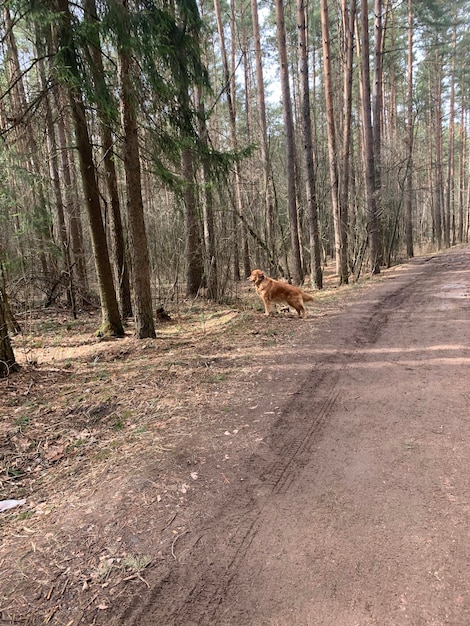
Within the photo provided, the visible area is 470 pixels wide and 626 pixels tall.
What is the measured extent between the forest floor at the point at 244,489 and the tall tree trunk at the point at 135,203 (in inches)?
64.5

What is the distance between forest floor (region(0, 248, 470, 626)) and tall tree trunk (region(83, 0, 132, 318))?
421 centimetres

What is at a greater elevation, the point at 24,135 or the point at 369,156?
the point at 369,156

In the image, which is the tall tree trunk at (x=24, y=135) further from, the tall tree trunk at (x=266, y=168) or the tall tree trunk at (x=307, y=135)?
the tall tree trunk at (x=307, y=135)

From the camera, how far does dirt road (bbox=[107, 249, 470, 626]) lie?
2.03 meters

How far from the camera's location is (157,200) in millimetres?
13812

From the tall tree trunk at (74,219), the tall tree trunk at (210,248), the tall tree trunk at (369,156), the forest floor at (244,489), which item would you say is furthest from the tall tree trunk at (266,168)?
the forest floor at (244,489)

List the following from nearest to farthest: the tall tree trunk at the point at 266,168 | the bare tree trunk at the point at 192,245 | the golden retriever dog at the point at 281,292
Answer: the golden retriever dog at the point at 281,292, the bare tree trunk at the point at 192,245, the tall tree trunk at the point at 266,168

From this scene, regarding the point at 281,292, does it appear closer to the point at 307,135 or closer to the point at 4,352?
the point at 4,352

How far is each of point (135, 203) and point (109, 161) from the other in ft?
8.89

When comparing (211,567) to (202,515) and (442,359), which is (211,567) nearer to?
(202,515)

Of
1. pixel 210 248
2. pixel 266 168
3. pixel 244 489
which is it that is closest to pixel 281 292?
pixel 210 248

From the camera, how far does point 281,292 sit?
30.6ft

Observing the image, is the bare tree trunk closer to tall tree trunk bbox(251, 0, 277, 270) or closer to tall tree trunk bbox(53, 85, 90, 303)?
tall tree trunk bbox(251, 0, 277, 270)

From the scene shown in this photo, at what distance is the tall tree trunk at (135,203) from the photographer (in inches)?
266
